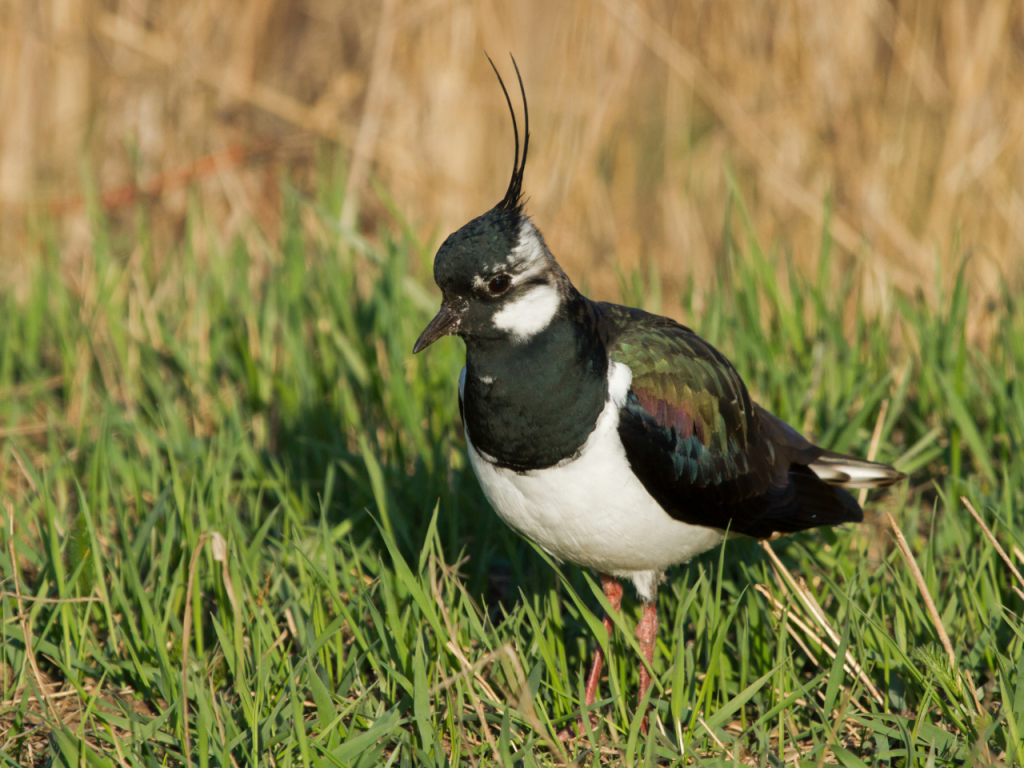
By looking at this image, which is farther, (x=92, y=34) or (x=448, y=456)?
(x=92, y=34)

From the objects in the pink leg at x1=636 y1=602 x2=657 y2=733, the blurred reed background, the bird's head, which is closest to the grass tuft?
the pink leg at x1=636 y1=602 x2=657 y2=733

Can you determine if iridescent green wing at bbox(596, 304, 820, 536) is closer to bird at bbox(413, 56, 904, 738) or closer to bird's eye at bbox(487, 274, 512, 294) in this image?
bird at bbox(413, 56, 904, 738)

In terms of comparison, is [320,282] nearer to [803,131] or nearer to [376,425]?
[376,425]

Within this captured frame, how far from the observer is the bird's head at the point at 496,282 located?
2.82 metres

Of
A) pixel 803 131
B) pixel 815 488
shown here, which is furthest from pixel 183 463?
pixel 803 131

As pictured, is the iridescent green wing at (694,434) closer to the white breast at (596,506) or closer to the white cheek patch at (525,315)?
the white breast at (596,506)

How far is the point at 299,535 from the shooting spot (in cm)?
358

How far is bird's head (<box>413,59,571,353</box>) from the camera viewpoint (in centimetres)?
282

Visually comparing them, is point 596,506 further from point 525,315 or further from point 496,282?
point 496,282

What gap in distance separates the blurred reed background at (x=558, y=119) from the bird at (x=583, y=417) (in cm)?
197

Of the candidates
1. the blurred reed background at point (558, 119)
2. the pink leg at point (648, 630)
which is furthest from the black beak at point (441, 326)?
the blurred reed background at point (558, 119)

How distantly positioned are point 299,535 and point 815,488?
1862 mm

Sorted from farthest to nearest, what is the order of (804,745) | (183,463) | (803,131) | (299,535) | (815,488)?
(803,131) < (183,463) < (299,535) < (815,488) < (804,745)

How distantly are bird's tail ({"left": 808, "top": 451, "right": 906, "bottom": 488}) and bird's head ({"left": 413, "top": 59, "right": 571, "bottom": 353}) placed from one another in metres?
1.19
